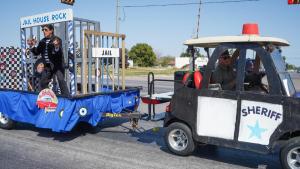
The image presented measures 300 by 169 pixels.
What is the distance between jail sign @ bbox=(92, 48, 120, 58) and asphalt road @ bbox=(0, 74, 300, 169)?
5.55ft

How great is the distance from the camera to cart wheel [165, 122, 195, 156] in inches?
222

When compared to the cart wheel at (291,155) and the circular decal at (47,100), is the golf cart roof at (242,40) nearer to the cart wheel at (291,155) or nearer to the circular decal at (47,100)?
the cart wheel at (291,155)

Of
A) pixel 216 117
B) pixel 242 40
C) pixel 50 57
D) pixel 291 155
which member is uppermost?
pixel 242 40

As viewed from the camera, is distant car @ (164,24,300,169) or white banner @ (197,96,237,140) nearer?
distant car @ (164,24,300,169)

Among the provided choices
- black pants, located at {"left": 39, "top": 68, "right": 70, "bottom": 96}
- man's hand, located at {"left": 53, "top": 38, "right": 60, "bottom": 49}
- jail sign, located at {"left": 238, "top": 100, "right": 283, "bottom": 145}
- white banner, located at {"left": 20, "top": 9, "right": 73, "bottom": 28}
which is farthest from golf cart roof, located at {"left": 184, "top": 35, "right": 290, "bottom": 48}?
black pants, located at {"left": 39, "top": 68, "right": 70, "bottom": 96}

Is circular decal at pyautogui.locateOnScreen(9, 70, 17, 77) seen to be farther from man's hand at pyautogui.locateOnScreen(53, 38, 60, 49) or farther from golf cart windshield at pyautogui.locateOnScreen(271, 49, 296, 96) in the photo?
golf cart windshield at pyautogui.locateOnScreen(271, 49, 296, 96)

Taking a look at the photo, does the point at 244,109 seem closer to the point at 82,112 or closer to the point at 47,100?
the point at 82,112

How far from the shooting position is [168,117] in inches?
236

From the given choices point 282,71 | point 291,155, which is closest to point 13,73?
point 282,71

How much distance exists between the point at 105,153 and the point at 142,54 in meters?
70.5

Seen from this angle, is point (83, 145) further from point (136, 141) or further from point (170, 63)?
point (170, 63)

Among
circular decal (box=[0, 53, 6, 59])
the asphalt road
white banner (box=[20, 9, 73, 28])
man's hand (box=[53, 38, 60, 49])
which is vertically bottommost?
the asphalt road

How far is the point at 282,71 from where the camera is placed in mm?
5309

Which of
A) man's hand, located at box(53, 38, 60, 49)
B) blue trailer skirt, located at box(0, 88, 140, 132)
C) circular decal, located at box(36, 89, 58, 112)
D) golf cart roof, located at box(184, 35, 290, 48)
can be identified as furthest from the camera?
man's hand, located at box(53, 38, 60, 49)
